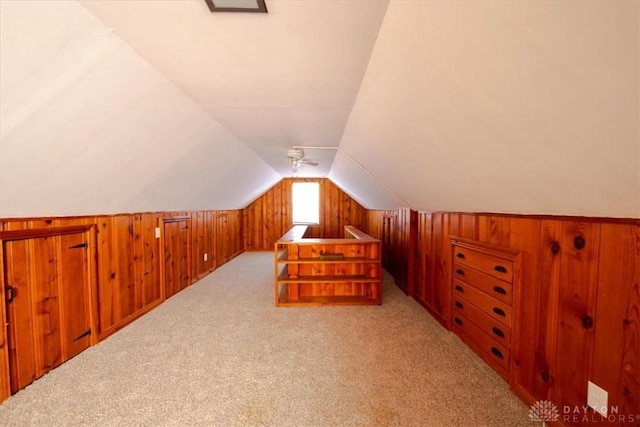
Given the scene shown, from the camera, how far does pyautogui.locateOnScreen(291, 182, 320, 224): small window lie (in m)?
7.34

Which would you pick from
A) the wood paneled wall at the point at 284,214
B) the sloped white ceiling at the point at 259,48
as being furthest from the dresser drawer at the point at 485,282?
the wood paneled wall at the point at 284,214

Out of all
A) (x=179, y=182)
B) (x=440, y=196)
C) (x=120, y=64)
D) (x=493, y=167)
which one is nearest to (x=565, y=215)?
(x=493, y=167)

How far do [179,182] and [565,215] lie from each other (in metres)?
3.25

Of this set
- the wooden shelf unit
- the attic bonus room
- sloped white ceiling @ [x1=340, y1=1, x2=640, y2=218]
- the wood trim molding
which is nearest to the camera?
sloped white ceiling @ [x1=340, y1=1, x2=640, y2=218]

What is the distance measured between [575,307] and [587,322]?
8 cm

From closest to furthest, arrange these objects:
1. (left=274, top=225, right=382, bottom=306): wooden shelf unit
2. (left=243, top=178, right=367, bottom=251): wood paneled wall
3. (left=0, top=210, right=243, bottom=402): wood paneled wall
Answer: (left=0, top=210, right=243, bottom=402): wood paneled wall, (left=274, top=225, right=382, bottom=306): wooden shelf unit, (left=243, top=178, right=367, bottom=251): wood paneled wall

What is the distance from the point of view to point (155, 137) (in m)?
2.04

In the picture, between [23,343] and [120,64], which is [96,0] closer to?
[120,64]

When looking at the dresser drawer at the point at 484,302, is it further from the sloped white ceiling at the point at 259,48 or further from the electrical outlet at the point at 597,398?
the sloped white ceiling at the point at 259,48

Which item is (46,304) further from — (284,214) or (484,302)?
(284,214)

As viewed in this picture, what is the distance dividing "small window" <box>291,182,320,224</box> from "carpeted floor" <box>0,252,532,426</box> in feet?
15.0

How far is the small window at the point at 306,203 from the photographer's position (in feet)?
24.1

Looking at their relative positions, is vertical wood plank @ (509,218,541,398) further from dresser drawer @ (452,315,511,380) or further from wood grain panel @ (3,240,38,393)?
wood grain panel @ (3,240,38,393)

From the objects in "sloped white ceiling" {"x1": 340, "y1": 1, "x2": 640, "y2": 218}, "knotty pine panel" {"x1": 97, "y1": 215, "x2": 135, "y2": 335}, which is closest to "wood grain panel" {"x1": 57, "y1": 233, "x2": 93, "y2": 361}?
"knotty pine panel" {"x1": 97, "y1": 215, "x2": 135, "y2": 335}
